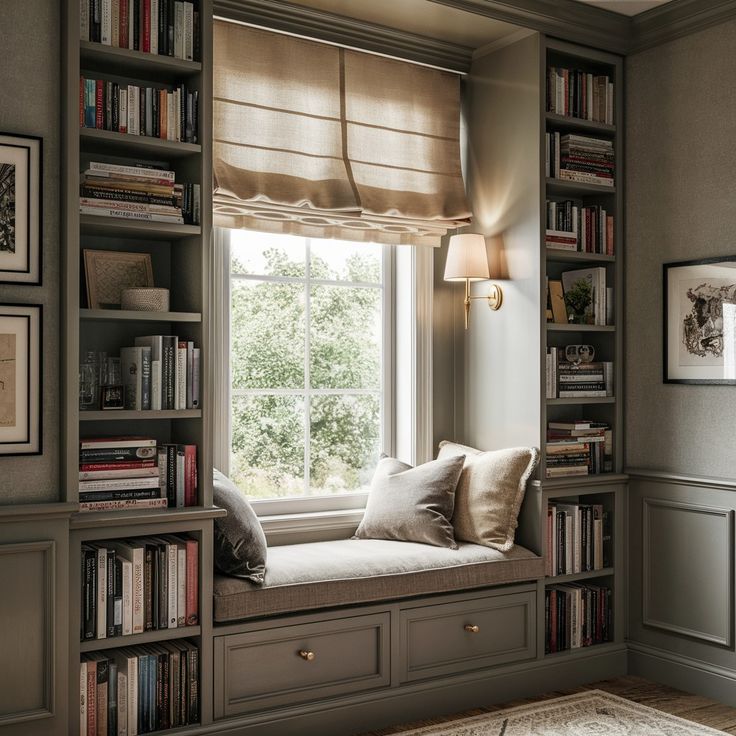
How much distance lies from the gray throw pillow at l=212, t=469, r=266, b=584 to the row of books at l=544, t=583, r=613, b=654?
1.39m

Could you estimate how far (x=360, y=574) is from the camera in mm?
3316

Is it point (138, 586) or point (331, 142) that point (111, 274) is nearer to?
point (138, 586)

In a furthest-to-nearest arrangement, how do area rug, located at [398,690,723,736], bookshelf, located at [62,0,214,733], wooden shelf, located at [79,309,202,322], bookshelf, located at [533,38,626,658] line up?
bookshelf, located at [533,38,626,658], area rug, located at [398,690,723,736], wooden shelf, located at [79,309,202,322], bookshelf, located at [62,0,214,733]

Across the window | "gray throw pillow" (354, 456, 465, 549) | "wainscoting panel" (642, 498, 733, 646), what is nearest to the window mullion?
the window

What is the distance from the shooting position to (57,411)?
2.81 metres

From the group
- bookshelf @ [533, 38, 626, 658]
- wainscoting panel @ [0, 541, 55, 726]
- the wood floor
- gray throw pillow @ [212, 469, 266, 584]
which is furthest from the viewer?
bookshelf @ [533, 38, 626, 658]

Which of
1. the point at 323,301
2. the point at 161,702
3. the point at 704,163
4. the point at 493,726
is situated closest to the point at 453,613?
the point at 493,726

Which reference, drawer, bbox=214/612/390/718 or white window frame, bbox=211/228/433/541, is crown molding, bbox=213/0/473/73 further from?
drawer, bbox=214/612/390/718

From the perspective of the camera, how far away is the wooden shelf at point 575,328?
12.8 feet

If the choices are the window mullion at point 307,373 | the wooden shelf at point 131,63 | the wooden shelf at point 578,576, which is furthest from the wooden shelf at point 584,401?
the wooden shelf at point 131,63

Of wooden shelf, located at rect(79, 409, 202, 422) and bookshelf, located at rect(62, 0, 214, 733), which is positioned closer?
bookshelf, located at rect(62, 0, 214, 733)

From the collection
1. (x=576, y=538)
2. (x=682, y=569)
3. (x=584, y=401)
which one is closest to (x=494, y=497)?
(x=576, y=538)

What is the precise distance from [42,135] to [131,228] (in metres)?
0.40

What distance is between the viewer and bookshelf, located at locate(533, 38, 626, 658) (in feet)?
12.7
